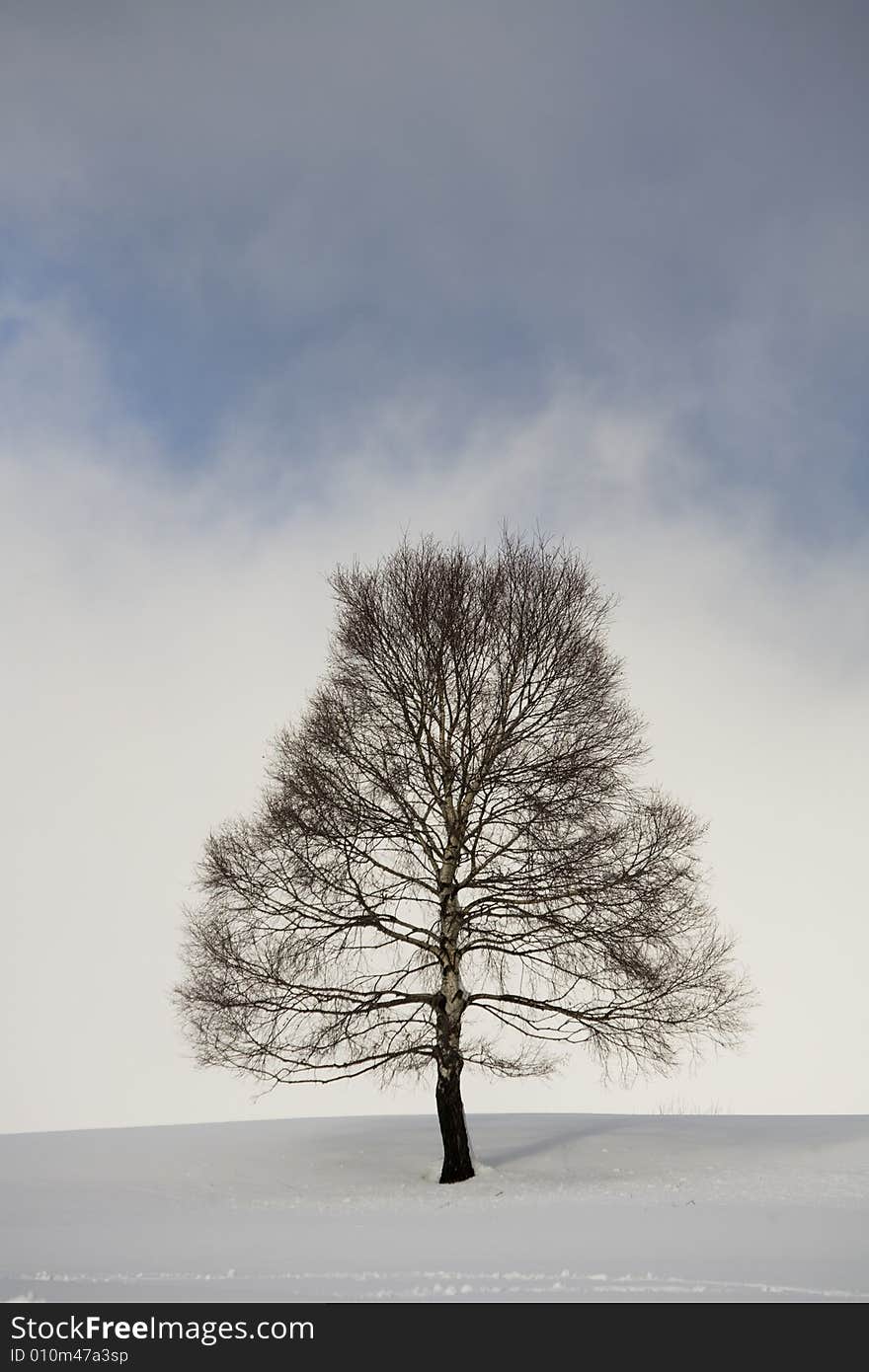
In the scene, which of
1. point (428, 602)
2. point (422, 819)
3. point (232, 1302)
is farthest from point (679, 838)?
point (232, 1302)

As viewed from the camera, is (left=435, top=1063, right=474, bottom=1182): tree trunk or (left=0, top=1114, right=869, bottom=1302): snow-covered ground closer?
(left=0, top=1114, right=869, bottom=1302): snow-covered ground

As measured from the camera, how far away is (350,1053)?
17.3 meters

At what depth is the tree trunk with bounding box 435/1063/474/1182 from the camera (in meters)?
17.3

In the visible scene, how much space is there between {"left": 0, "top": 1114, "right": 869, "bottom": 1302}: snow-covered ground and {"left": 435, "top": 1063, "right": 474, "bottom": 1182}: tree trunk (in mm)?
421

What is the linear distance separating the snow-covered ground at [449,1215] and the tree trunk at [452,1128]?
1.38 feet

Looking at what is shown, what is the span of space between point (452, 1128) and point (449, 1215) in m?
3.62

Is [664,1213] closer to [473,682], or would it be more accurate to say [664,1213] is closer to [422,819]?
[422,819]

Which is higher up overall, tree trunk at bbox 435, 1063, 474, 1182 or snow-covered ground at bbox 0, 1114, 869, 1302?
tree trunk at bbox 435, 1063, 474, 1182

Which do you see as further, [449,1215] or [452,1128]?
[452,1128]

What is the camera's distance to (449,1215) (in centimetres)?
1379

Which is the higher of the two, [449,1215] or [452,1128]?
[452,1128]

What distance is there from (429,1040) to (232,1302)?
845cm

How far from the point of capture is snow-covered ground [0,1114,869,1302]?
9.99 m

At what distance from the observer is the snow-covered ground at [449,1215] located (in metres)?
9.99
